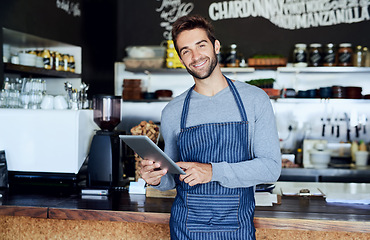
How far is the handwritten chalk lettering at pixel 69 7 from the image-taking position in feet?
14.1

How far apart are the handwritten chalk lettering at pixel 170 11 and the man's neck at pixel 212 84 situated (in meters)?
3.48

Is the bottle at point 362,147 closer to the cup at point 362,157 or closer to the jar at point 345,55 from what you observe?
the cup at point 362,157

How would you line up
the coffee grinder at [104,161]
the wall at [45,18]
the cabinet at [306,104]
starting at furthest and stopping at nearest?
the cabinet at [306,104], the wall at [45,18], the coffee grinder at [104,161]

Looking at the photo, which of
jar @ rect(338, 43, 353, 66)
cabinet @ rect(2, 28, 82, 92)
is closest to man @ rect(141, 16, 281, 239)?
cabinet @ rect(2, 28, 82, 92)

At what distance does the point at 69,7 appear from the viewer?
4.47 m

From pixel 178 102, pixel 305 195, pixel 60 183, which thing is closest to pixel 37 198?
pixel 60 183

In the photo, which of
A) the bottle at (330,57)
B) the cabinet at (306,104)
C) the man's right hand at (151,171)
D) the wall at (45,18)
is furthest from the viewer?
the cabinet at (306,104)

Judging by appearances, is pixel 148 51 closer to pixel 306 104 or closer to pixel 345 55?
pixel 306 104

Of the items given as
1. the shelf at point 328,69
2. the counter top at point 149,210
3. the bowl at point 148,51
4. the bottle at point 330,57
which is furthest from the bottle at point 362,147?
the counter top at point 149,210

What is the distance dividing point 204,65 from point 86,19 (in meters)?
3.45

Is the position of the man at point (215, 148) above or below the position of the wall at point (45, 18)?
below

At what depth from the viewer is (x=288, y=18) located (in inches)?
197

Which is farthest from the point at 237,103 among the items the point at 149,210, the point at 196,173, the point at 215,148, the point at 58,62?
the point at 58,62

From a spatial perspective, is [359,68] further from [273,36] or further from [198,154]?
[198,154]
